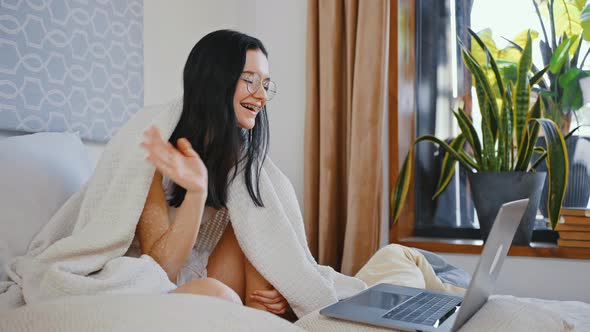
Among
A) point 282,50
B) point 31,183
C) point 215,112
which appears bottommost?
point 31,183

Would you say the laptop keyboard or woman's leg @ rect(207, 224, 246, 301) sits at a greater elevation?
the laptop keyboard

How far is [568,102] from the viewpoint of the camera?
8.71 feet

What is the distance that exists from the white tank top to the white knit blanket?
A: 0.38 feet

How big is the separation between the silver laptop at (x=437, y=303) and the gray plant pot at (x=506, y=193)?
1.31m

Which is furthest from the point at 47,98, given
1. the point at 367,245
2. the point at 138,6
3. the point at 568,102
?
the point at 568,102

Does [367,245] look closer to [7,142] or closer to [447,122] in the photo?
[447,122]

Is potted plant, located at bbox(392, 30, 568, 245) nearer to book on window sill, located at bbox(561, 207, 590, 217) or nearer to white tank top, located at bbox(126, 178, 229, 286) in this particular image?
book on window sill, located at bbox(561, 207, 590, 217)

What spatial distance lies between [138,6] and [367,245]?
1.36 metres

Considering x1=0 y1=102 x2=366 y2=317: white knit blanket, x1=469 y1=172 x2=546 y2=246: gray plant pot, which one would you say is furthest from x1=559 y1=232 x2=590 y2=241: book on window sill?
x1=0 y1=102 x2=366 y2=317: white knit blanket

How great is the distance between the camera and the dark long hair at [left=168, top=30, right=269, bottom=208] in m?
1.54

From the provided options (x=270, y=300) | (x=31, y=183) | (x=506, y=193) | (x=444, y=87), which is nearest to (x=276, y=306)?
(x=270, y=300)

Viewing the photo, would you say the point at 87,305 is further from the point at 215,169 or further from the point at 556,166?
the point at 556,166

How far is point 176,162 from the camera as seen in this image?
1.31 meters

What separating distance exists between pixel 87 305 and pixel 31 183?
2.81 ft
